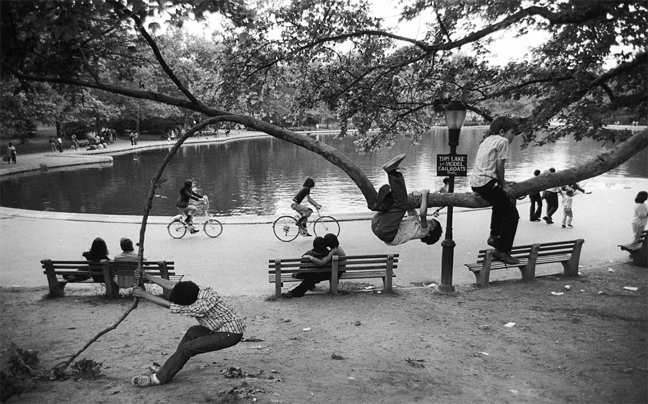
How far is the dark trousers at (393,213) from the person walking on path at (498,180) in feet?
2.88

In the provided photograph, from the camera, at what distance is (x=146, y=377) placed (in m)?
6.04

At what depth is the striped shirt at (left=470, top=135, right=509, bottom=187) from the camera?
5781 millimetres

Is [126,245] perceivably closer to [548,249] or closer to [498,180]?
[498,180]

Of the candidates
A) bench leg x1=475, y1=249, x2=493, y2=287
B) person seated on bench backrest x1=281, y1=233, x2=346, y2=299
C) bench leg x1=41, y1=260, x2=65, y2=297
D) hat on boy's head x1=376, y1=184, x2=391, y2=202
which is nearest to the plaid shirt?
hat on boy's head x1=376, y1=184, x2=391, y2=202

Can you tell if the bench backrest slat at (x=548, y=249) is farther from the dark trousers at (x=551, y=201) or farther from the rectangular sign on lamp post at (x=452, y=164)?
the dark trousers at (x=551, y=201)

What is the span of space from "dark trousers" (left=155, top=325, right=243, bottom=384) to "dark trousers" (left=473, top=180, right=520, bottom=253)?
3293mm

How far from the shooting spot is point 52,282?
396 inches

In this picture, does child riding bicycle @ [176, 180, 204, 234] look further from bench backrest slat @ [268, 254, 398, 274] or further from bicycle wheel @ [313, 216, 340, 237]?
bench backrest slat @ [268, 254, 398, 274]

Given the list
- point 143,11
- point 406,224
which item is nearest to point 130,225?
point 143,11

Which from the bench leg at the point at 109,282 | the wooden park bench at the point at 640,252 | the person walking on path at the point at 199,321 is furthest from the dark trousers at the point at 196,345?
the wooden park bench at the point at 640,252

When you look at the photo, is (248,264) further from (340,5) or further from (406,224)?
(406,224)

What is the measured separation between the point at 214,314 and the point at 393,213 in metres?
2.36

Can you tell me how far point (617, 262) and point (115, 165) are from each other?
1297 inches

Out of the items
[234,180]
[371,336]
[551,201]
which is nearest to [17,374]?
[371,336]
